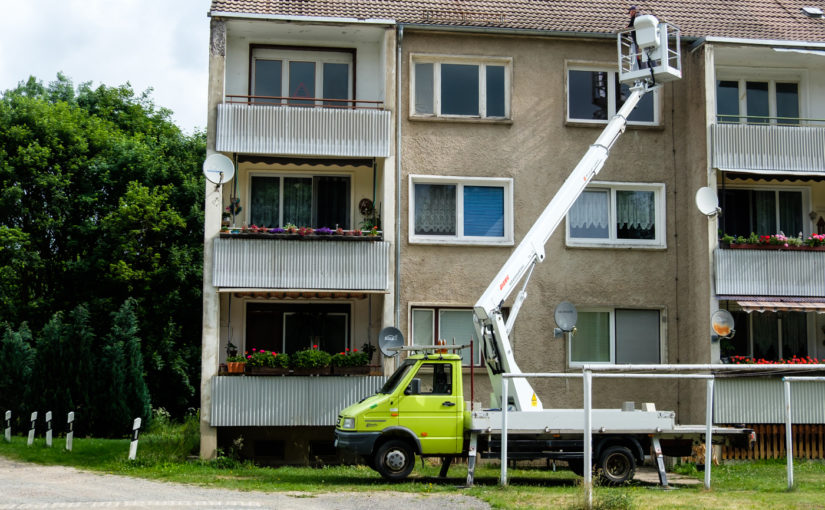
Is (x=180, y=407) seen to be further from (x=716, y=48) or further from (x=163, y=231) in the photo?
(x=716, y=48)

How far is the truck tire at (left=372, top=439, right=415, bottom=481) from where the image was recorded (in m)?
18.1

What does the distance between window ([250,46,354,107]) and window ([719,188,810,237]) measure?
378 inches

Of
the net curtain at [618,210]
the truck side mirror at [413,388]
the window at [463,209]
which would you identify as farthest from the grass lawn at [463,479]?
the net curtain at [618,210]

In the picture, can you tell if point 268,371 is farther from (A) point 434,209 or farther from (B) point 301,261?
(A) point 434,209

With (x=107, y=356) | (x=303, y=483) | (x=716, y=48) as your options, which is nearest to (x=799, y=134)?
(x=716, y=48)

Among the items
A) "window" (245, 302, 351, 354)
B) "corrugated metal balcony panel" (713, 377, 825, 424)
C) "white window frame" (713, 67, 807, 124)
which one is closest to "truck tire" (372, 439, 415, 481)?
"window" (245, 302, 351, 354)

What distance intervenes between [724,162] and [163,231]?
65.7 feet

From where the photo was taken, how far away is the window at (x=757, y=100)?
1003 inches

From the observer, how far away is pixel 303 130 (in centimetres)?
2323

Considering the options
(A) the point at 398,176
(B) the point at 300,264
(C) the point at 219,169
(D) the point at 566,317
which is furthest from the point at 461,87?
(D) the point at 566,317

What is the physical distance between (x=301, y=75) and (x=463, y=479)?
10.9m

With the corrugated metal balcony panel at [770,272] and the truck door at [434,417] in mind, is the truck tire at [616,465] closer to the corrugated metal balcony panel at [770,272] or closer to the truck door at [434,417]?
the truck door at [434,417]

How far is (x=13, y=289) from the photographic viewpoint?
36.2 meters

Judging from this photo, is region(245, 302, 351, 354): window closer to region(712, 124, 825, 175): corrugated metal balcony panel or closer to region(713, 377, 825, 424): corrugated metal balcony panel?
region(713, 377, 825, 424): corrugated metal balcony panel
